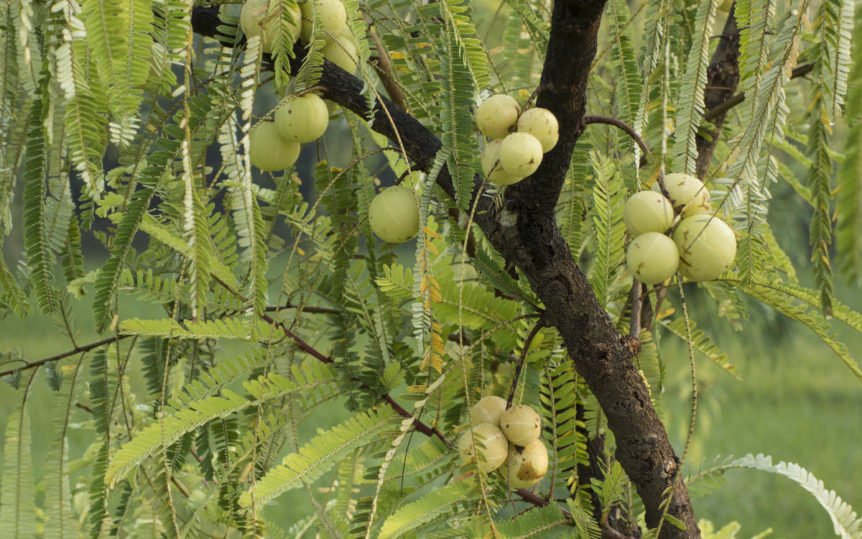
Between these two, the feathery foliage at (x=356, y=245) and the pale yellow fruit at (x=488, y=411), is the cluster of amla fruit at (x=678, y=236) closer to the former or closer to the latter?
the feathery foliage at (x=356, y=245)

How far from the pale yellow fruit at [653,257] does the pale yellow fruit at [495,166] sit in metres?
0.07

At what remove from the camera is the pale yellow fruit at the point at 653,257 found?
1.10ft

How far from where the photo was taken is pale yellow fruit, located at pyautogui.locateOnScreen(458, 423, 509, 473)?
402 mm

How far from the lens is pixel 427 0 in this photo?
596 mm

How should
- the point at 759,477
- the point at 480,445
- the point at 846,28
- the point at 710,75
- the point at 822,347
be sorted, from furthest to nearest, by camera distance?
1. the point at 822,347
2. the point at 759,477
3. the point at 710,75
4. the point at 480,445
5. the point at 846,28

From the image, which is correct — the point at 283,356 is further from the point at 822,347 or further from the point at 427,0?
the point at 822,347

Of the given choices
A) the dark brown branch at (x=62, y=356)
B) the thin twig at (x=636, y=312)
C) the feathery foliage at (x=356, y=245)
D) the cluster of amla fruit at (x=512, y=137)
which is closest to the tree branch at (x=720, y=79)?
the feathery foliage at (x=356, y=245)

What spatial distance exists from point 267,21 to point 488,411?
246 millimetres

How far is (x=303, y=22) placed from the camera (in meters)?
0.37

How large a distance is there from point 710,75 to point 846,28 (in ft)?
1.12

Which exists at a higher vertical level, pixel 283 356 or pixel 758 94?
pixel 758 94

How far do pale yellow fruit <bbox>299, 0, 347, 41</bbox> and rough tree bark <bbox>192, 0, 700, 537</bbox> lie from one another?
0.7 inches

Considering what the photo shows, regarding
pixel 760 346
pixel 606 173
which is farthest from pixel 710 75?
pixel 760 346

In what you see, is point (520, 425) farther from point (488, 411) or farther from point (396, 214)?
point (396, 214)
